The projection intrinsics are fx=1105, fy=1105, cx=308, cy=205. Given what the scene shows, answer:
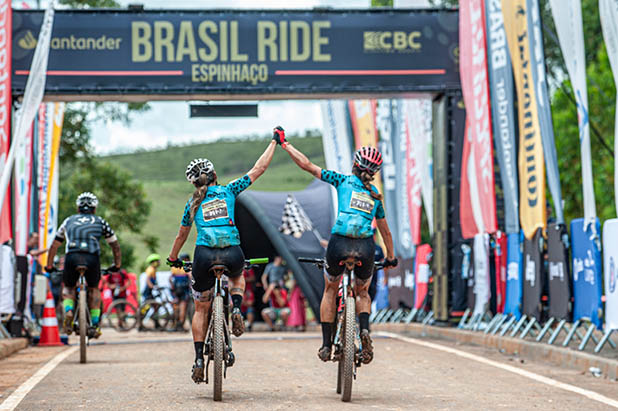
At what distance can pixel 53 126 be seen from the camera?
23.6 m

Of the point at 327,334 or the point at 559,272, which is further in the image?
the point at 559,272

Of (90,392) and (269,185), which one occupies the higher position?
(269,185)

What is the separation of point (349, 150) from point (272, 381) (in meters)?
16.1

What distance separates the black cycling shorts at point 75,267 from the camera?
1307cm

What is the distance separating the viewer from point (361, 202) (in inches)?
361

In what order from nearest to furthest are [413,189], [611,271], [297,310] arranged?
[611,271] < [413,189] < [297,310]

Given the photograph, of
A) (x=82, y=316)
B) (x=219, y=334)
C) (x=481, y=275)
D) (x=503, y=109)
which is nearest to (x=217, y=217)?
(x=219, y=334)

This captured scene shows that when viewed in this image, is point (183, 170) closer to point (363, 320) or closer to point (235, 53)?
point (235, 53)

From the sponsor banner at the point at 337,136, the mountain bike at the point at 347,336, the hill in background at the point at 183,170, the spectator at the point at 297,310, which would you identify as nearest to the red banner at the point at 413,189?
the sponsor banner at the point at 337,136

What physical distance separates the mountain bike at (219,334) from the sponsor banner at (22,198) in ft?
33.5

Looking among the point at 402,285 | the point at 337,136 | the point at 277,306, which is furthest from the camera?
the point at 337,136

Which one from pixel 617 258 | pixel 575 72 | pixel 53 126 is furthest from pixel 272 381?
pixel 53 126

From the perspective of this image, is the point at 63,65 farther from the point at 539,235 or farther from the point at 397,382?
the point at 397,382

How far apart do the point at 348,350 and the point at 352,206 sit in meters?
1.28
